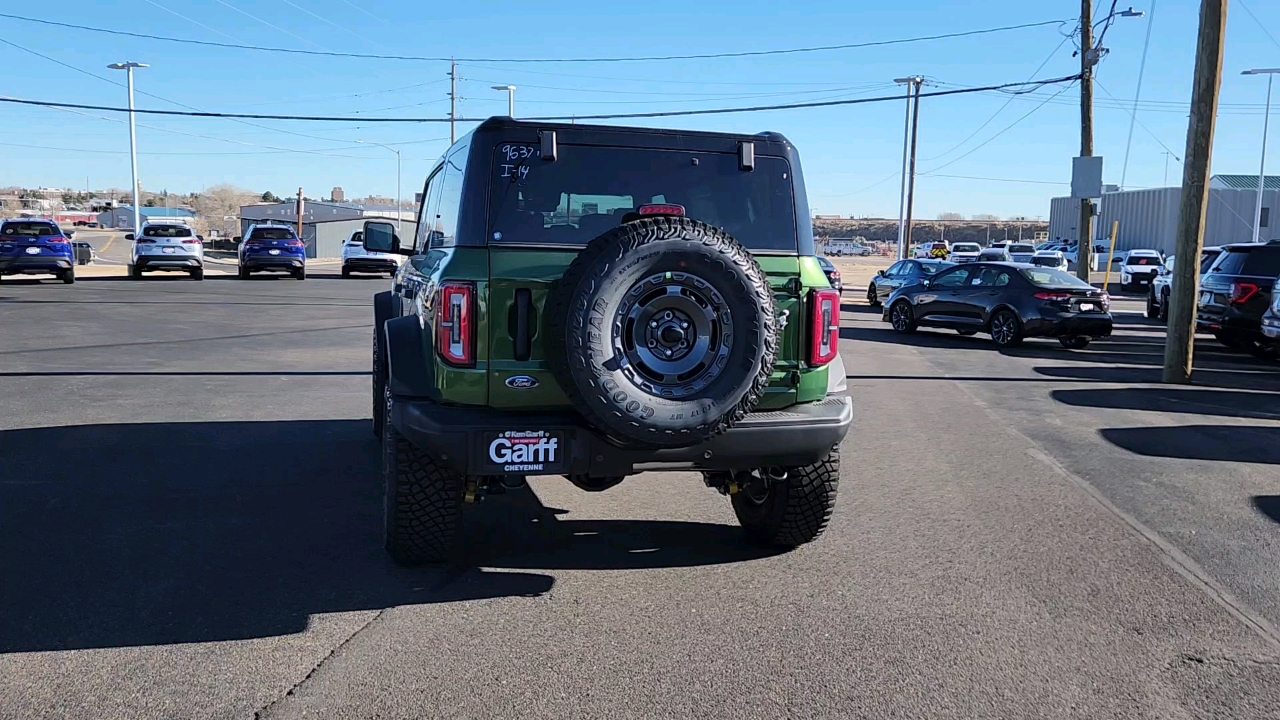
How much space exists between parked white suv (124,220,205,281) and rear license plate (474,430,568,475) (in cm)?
2911

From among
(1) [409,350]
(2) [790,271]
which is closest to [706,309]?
(2) [790,271]

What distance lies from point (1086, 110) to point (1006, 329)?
32.6ft

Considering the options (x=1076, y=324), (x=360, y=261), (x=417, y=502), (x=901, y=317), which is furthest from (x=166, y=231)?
(x=417, y=502)

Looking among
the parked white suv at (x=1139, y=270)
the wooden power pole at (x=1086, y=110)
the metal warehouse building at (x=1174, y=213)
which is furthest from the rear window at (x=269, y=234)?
the metal warehouse building at (x=1174, y=213)

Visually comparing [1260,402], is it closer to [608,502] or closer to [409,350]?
[608,502]

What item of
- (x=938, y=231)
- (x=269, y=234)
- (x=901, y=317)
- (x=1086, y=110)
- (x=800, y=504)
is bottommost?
(x=901, y=317)

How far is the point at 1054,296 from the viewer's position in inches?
694

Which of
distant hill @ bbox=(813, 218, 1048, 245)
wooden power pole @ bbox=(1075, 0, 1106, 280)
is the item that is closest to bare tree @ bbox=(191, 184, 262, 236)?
distant hill @ bbox=(813, 218, 1048, 245)

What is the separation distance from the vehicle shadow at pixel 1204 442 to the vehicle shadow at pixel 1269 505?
1.34m

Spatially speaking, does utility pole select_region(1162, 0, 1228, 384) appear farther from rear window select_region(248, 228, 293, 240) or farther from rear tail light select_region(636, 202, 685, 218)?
rear window select_region(248, 228, 293, 240)

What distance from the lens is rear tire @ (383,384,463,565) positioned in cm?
502

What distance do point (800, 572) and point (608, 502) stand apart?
5.75 ft

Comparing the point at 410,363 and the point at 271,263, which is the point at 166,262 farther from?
the point at 410,363

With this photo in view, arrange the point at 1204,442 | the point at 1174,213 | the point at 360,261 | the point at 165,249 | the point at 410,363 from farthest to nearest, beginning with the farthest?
the point at 1174,213, the point at 360,261, the point at 165,249, the point at 1204,442, the point at 410,363
